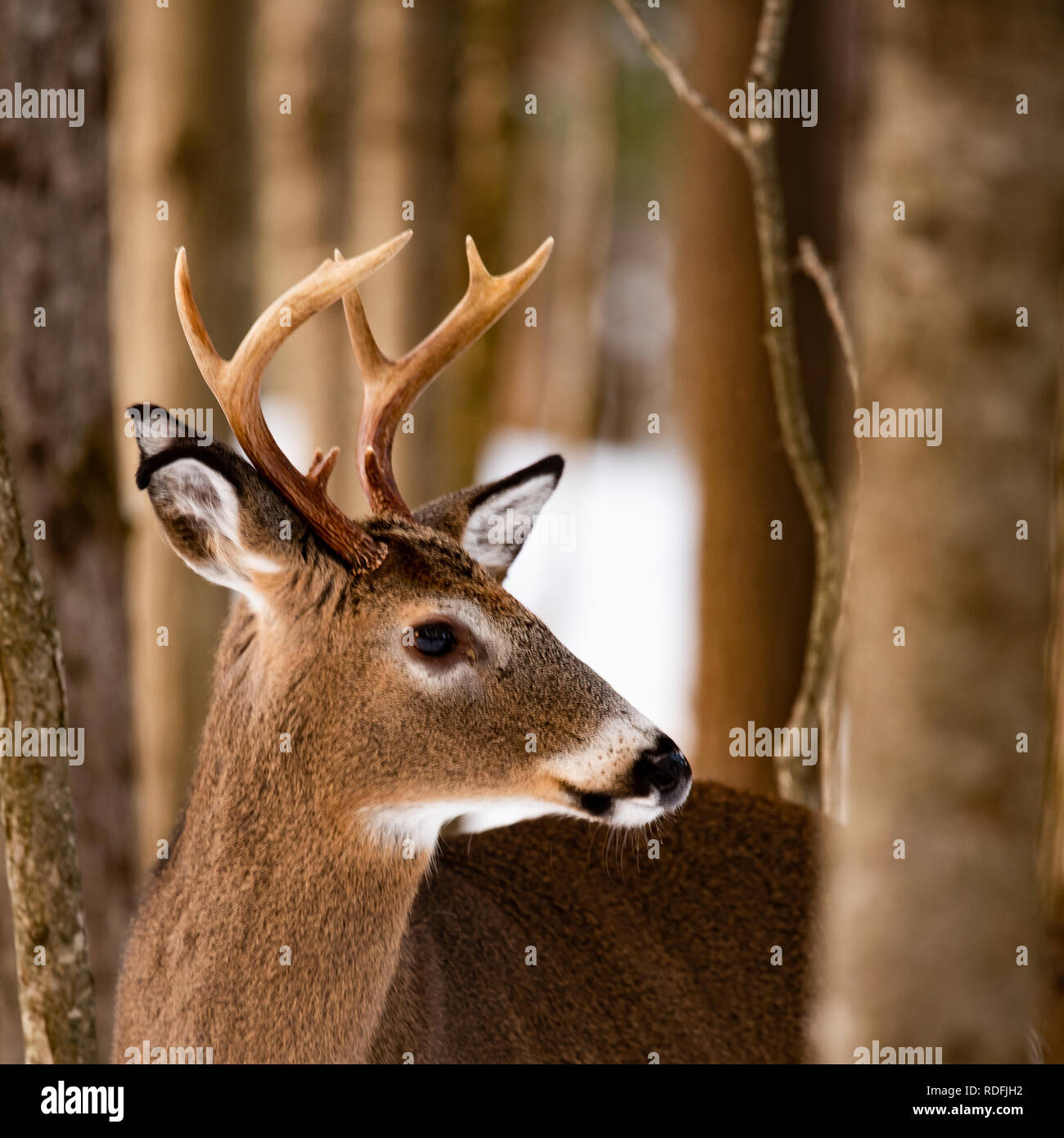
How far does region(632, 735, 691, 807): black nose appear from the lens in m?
3.43

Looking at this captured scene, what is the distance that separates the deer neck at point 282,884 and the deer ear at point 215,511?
1.04 feet

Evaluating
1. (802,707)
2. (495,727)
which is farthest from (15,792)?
(802,707)

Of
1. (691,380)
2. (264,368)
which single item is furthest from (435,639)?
(691,380)

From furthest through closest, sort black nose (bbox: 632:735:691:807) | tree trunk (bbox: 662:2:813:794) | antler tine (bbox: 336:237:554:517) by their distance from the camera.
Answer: tree trunk (bbox: 662:2:813:794)
antler tine (bbox: 336:237:554:517)
black nose (bbox: 632:735:691:807)

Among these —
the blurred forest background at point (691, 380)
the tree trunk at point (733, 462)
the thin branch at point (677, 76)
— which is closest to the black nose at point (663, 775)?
the blurred forest background at point (691, 380)

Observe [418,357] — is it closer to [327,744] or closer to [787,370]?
[327,744]

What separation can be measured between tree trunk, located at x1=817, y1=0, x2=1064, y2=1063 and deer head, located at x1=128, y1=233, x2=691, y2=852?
0.57 meters

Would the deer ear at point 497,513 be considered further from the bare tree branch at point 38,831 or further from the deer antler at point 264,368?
the bare tree branch at point 38,831

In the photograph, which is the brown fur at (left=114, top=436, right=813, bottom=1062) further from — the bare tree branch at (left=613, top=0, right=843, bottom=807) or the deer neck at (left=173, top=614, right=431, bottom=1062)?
the bare tree branch at (left=613, top=0, right=843, bottom=807)

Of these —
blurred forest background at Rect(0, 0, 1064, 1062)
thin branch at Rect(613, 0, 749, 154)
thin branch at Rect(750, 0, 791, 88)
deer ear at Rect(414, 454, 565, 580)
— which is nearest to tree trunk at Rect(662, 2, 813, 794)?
blurred forest background at Rect(0, 0, 1064, 1062)

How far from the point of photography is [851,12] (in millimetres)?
8320

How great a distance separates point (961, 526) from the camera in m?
3.35

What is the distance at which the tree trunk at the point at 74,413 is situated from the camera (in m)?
4.86

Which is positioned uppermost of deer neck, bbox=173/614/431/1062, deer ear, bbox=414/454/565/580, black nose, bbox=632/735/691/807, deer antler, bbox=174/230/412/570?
deer antler, bbox=174/230/412/570
